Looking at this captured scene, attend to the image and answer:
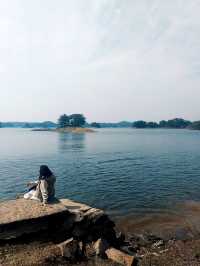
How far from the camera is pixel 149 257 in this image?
12.3m

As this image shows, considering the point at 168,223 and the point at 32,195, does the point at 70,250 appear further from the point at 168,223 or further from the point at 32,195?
the point at 168,223

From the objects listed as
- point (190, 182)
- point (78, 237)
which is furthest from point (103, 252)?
point (190, 182)

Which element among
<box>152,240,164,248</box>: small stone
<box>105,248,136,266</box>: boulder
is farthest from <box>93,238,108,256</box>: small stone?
<box>152,240,164,248</box>: small stone

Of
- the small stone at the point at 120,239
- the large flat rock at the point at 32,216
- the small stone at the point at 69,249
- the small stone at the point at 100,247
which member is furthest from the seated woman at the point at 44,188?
the small stone at the point at 120,239

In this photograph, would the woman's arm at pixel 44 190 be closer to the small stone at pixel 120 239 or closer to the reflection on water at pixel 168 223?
the small stone at pixel 120 239

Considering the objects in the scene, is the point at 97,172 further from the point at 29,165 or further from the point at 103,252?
the point at 103,252

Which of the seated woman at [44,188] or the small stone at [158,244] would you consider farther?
the seated woman at [44,188]

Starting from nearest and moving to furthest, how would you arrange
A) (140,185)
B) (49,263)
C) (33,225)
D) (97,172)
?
(49,263)
(33,225)
(140,185)
(97,172)

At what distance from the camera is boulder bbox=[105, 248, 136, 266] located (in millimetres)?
11102

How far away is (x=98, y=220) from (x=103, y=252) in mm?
2316

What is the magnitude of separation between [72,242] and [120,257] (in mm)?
2367

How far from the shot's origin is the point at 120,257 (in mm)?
11352

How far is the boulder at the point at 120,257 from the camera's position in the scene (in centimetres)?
1110

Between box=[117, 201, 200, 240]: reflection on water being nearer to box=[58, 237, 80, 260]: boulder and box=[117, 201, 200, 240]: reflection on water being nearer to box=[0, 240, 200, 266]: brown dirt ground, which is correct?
box=[0, 240, 200, 266]: brown dirt ground
